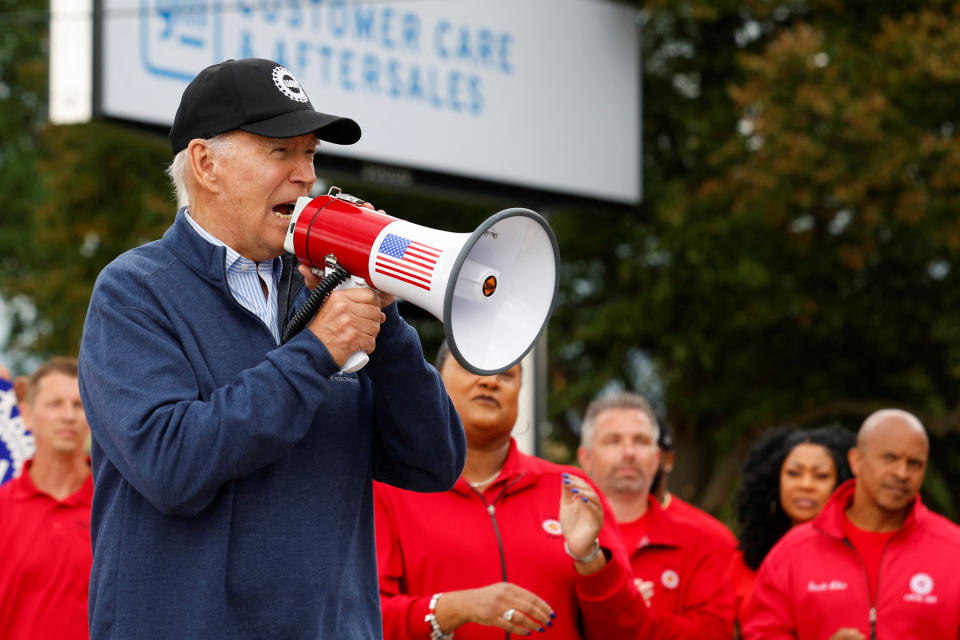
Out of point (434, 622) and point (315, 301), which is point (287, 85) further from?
point (434, 622)

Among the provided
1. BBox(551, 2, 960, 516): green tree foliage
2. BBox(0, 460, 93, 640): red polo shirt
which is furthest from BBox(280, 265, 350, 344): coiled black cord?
BBox(551, 2, 960, 516): green tree foliage

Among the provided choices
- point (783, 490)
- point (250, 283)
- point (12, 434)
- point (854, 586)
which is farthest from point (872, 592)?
point (12, 434)

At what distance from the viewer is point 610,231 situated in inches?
494

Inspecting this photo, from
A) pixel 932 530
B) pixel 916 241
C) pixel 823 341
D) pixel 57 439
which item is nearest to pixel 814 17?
pixel 916 241

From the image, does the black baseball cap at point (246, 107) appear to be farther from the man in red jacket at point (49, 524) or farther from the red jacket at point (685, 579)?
the red jacket at point (685, 579)

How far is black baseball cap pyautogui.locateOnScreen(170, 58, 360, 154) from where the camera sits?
248 cm

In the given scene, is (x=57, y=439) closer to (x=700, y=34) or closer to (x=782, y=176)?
(x=782, y=176)

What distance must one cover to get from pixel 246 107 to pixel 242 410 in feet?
1.98

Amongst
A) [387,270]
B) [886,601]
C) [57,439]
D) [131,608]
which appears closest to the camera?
[131,608]

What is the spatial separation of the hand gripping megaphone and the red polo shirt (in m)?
2.79

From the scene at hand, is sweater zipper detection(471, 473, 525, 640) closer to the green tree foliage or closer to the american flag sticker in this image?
the american flag sticker

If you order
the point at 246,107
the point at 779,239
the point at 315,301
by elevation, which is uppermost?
the point at 779,239

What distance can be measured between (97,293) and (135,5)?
5436 mm

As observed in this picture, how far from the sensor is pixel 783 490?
6.39m
